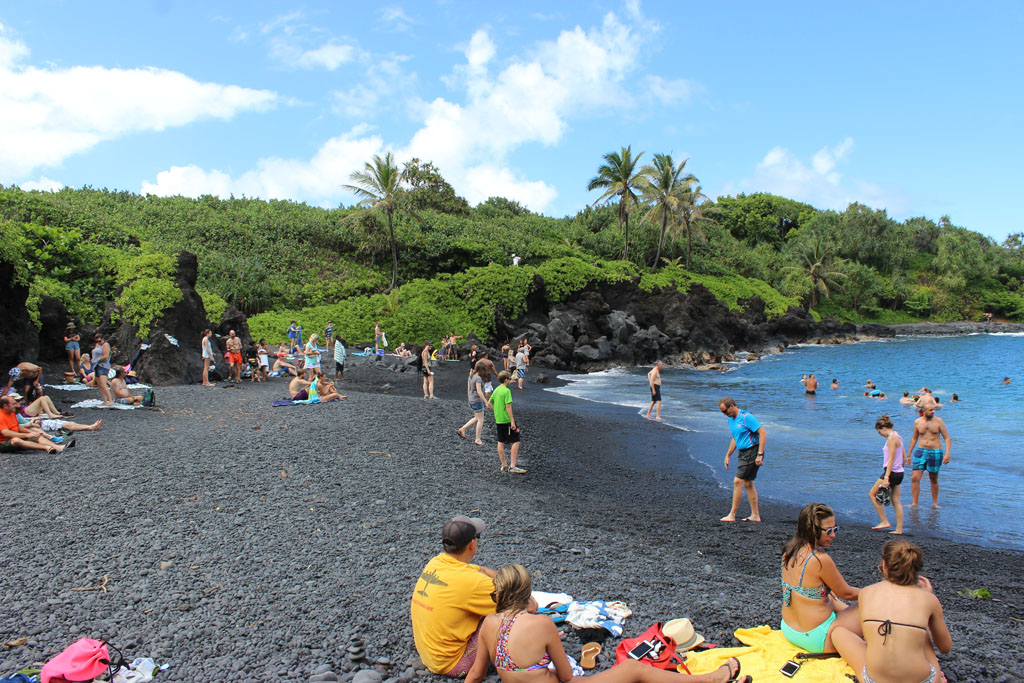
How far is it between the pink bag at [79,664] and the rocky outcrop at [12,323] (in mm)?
12813

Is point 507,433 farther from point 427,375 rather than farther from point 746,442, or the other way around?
point 427,375

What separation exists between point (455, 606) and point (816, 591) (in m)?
2.72

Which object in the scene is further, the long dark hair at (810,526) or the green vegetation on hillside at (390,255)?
the green vegetation on hillside at (390,255)

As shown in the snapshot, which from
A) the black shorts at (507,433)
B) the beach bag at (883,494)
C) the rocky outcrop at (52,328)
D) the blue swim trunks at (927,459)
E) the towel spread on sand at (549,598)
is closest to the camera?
the towel spread on sand at (549,598)

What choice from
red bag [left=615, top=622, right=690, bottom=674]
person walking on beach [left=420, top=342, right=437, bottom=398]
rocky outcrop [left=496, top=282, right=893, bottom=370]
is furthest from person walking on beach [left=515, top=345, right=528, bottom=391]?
red bag [left=615, top=622, right=690, bottom=674]

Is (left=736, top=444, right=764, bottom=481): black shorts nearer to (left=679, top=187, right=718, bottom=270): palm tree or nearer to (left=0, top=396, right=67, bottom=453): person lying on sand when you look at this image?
(left=0, top=396, right=67, bottom=453): person lying on sand

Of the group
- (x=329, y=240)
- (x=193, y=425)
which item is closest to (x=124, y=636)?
(x=193, y=425)

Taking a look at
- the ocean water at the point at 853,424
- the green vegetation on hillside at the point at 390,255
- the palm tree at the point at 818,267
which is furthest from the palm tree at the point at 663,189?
the palm tree at the point at 818,267

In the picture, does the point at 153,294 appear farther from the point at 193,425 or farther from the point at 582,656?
the point at 582,656

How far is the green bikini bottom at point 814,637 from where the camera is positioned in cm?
457

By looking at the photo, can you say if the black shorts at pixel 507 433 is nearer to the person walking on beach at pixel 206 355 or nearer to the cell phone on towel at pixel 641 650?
the cell phone on towel at pixel 641 650

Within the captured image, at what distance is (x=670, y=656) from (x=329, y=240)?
39.5 meters

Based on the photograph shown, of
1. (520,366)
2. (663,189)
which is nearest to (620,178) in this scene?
(663,189)

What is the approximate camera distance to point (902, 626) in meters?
3.88
